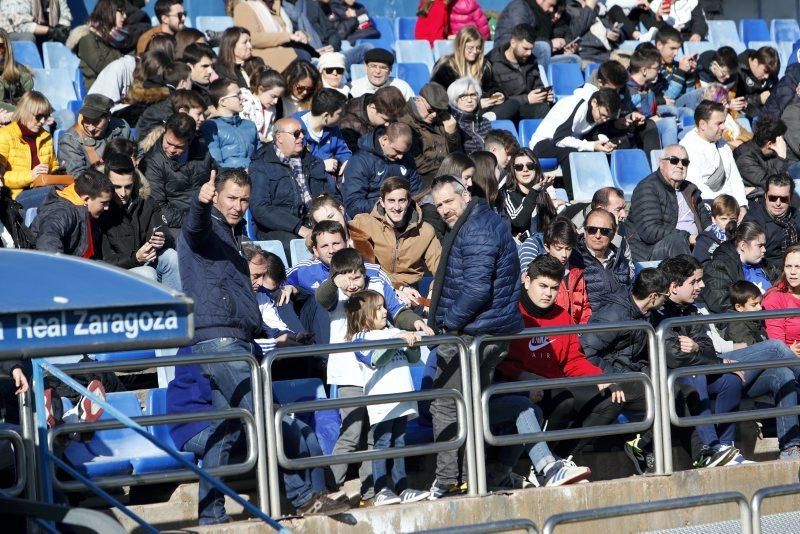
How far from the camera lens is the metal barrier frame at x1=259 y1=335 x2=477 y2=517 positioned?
7.34 metres

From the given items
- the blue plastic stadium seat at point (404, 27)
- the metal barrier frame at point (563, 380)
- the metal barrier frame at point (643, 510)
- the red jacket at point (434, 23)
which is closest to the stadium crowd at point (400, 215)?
the metal barrier frame at point (563, 380)

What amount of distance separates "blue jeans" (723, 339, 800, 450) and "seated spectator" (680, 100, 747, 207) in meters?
3.49

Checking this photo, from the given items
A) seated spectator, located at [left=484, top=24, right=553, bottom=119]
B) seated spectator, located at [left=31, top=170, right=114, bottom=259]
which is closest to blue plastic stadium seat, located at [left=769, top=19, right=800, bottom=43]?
seated spectator, located at [left=484, top=24, right=553, bottom=119]

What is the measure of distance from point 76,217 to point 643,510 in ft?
15.6

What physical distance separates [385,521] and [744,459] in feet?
9.29

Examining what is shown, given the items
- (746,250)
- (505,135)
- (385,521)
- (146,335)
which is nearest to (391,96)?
(505,135)

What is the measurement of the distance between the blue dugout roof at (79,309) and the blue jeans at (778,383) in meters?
5.24

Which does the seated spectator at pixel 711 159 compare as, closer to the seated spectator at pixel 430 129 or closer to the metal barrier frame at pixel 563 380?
the seated spectator at pixel 430 129

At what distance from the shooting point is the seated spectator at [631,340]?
344 inches

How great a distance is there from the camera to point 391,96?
36.9 feet

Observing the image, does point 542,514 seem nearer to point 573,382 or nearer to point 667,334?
point 573,382

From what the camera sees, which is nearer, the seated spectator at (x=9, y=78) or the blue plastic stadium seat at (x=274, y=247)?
the blue plastic stadium seat at (x=274, y=247)

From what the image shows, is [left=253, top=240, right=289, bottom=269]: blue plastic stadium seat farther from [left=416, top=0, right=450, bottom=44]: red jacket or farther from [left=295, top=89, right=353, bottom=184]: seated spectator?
[left=416, top=0, right=450, bottom=44]: red jacket

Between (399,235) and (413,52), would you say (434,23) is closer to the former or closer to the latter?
(413,52)
